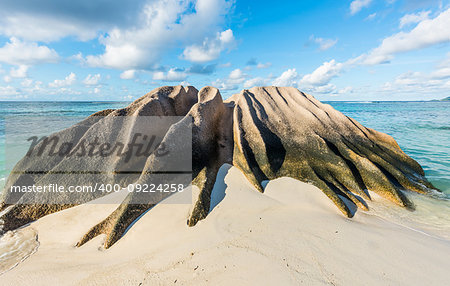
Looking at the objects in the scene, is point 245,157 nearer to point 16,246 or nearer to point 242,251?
point 242,251

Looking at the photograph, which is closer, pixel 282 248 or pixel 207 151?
pixel 282 248

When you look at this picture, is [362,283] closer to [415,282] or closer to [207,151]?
[415,282]

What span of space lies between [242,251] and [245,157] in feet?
8.25

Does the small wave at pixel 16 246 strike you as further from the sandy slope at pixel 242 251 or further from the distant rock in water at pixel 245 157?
the distant rock in water at pixel 245 157

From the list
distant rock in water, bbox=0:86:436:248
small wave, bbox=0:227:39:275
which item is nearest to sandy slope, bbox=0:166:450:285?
small wave, bbox=0:227:39:275

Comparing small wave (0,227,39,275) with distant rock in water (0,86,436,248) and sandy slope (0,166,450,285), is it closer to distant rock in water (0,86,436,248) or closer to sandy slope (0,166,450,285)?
sandy slope (0,166,450,285)

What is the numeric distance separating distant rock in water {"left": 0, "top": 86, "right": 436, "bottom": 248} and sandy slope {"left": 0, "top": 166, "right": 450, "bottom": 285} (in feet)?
1.01

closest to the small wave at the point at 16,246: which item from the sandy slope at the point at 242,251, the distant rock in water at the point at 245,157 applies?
the sandy slope at the point at 242,251

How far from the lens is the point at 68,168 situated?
15.3ft

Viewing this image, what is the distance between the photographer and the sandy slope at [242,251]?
101 inches

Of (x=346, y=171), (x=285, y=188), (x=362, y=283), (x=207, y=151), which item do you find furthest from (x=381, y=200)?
(x=207, y=151)

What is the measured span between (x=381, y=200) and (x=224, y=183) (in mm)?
3438

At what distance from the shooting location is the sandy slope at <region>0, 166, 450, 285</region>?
256cm

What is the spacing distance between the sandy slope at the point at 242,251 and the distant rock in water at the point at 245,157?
0.31m
